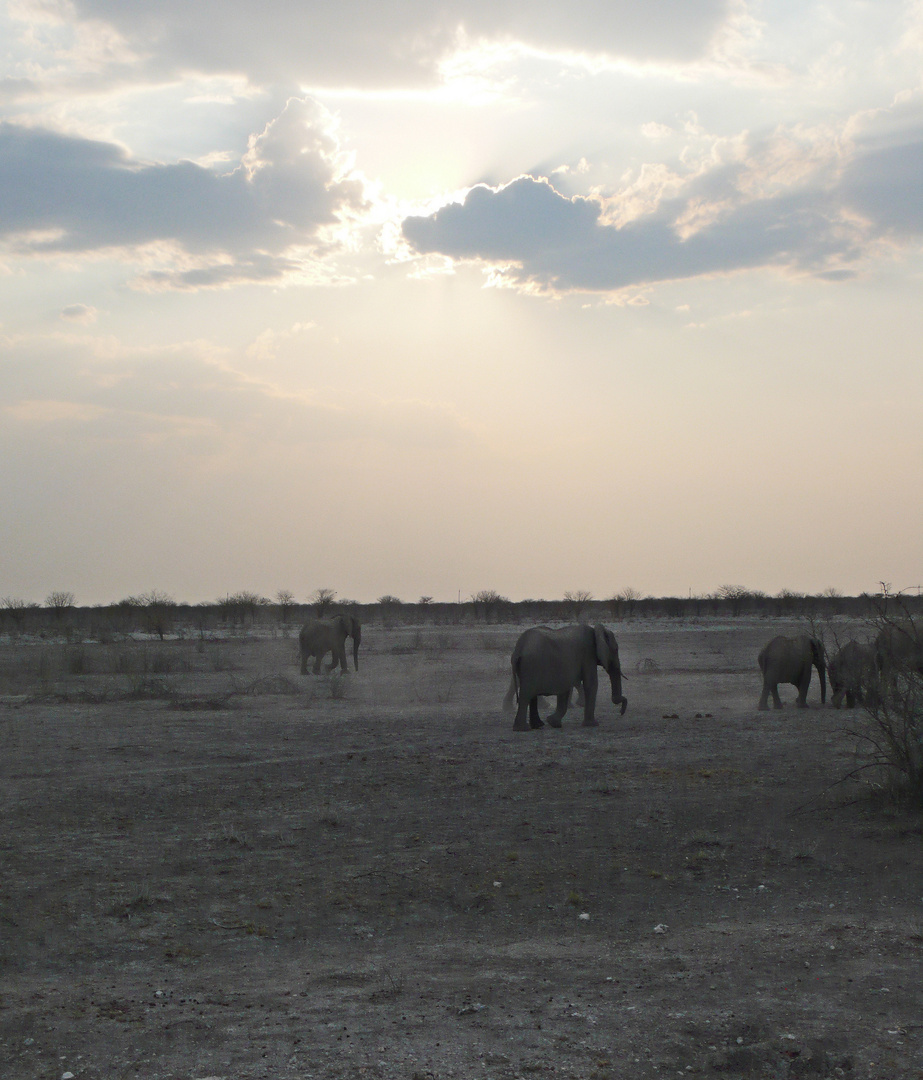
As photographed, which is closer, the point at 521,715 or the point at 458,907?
the point at 458,907

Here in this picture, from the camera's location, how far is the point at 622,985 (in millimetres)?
5891

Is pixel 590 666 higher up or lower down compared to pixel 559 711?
higher up

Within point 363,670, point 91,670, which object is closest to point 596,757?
point 363,670

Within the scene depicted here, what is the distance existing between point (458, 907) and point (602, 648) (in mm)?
9104

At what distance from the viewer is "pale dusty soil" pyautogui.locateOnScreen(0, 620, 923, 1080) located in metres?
5.10

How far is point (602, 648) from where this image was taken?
16.2 metres

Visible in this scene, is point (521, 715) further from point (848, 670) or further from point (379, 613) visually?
point (379, 613)

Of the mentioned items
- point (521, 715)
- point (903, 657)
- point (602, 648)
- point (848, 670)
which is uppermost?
point (903, 657)

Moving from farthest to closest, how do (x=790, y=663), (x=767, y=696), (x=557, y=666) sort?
(x=790, y=663)
(x=767, y=696)
(x=557, y=666)

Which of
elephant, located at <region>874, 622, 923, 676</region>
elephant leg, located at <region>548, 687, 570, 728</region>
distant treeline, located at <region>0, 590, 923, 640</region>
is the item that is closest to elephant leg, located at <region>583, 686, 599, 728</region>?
elephant leg, located at <region>548, 687, 570, 728</region>

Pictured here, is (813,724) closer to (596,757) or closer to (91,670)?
(596,757)

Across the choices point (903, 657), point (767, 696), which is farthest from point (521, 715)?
point (903, 657)

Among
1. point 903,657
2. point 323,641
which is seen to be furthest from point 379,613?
point 903,657

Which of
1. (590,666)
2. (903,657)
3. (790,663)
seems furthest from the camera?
(790,663)
